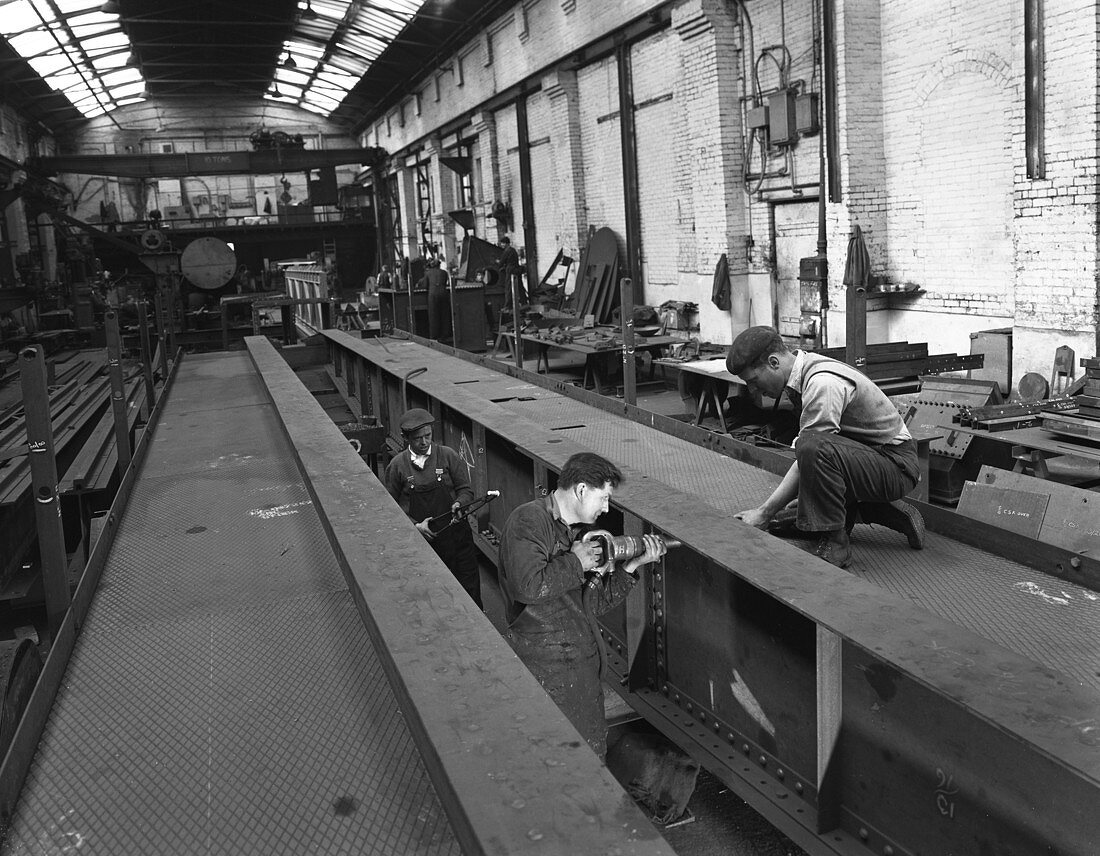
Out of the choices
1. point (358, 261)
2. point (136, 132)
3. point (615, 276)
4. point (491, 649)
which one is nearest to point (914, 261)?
A: point (615, 276)

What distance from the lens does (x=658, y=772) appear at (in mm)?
3715

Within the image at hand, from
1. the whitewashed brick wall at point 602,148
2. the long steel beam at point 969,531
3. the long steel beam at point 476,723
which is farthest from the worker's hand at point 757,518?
the whitewashed brick wall at point 602,148

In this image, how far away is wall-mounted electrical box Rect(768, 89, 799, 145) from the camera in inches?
446

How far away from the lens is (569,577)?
306cm

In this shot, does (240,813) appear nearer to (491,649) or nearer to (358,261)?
(491,649)

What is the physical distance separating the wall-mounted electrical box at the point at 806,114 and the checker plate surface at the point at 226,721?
900 cm

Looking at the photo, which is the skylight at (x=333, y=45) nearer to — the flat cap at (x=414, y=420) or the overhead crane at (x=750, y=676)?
the flat cap at (x=414, y=420)

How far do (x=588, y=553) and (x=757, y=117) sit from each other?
10.0 metres

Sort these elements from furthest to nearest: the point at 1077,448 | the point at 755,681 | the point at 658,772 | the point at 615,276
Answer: the point at 615,276 → the point at 1077,448 → the point at 658,772 → the point at 755,681

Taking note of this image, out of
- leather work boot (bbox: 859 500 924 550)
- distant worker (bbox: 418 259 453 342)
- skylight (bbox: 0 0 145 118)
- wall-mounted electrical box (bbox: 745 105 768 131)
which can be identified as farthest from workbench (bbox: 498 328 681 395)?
skylight (bbox: 0 0 145 118)

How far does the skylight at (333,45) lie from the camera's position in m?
22.2

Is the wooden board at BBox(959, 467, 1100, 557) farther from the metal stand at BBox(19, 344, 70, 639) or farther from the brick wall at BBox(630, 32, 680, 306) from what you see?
the brick wall at BBox(630, 32, 680, 306)

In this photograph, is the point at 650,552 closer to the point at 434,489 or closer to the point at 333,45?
the point at 434,489

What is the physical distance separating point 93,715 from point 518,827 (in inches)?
54.9
